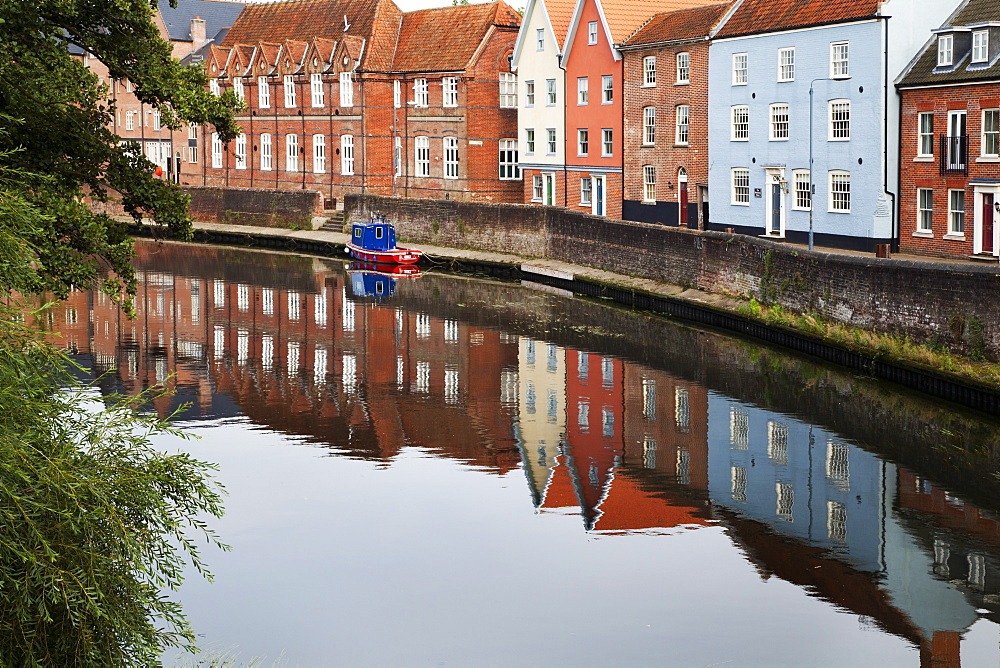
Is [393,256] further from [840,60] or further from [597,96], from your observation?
[840,60]

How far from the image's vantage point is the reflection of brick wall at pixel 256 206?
70.4 metres

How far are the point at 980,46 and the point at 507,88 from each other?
31.3 m

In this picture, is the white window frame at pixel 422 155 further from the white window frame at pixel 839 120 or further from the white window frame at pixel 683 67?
the white window frame at pixel 839 120

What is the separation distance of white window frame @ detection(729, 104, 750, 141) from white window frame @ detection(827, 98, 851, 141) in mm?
4862

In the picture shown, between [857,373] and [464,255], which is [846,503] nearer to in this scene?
[857,373]

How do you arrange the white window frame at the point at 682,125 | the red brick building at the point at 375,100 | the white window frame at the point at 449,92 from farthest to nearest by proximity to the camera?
the white window frame at the point at 449,92 < the red brick building at the point at 375,100 < the white window frame at the point at 682,125

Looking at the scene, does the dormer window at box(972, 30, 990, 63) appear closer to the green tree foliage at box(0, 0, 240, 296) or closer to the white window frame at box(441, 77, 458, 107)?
the green tree foliage at box(0, 0, 240, 296)

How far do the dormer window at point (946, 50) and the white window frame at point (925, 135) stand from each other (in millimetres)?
1666

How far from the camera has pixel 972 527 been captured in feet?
68.8

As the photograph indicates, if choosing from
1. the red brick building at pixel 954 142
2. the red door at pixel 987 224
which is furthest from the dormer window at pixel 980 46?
the red door at pixel 987 224

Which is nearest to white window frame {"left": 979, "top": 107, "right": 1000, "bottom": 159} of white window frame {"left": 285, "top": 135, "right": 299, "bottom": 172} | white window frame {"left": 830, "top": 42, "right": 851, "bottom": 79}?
white window frame {"left": 830, "top": 42, "right": 851, "bottom": 79}

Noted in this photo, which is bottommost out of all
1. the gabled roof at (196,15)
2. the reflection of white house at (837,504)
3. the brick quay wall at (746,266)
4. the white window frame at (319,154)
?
the reflection of white house at (837,504)

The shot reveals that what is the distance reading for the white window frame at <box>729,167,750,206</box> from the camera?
167ft

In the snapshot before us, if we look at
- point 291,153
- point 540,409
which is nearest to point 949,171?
point 540,409
